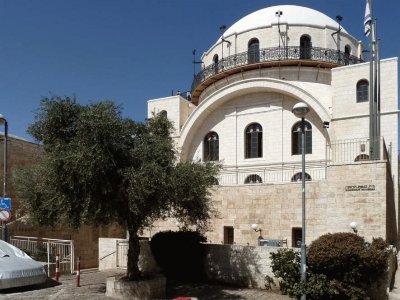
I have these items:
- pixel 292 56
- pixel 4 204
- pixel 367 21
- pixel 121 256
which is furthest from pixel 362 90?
pixel 4 204

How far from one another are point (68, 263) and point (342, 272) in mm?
9404

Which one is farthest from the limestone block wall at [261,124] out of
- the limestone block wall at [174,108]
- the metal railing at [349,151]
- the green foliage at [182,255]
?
the green foliage at [182,255]

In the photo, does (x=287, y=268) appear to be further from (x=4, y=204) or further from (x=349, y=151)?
(x=349, y=151)

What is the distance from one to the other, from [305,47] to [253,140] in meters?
6.71

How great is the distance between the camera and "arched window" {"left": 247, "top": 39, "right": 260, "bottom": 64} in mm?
23891

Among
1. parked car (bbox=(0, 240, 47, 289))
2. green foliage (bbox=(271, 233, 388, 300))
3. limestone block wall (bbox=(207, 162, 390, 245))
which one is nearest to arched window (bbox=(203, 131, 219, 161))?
limestone block wall (bbox=(207, 162, 390, 245))

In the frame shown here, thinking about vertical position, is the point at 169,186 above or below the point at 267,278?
above

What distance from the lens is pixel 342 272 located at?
1002 centimetres

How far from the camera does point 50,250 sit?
14.5 m

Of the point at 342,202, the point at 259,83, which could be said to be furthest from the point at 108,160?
the point at 259,83

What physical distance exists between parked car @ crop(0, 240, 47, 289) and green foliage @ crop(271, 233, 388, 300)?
7057mm

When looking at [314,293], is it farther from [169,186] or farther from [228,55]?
[228,55]

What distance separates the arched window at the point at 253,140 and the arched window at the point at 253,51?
4.21 meters

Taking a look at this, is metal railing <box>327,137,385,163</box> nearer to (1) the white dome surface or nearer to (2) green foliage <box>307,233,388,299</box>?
(2) green foliage <box>307,233,388,299</box>
